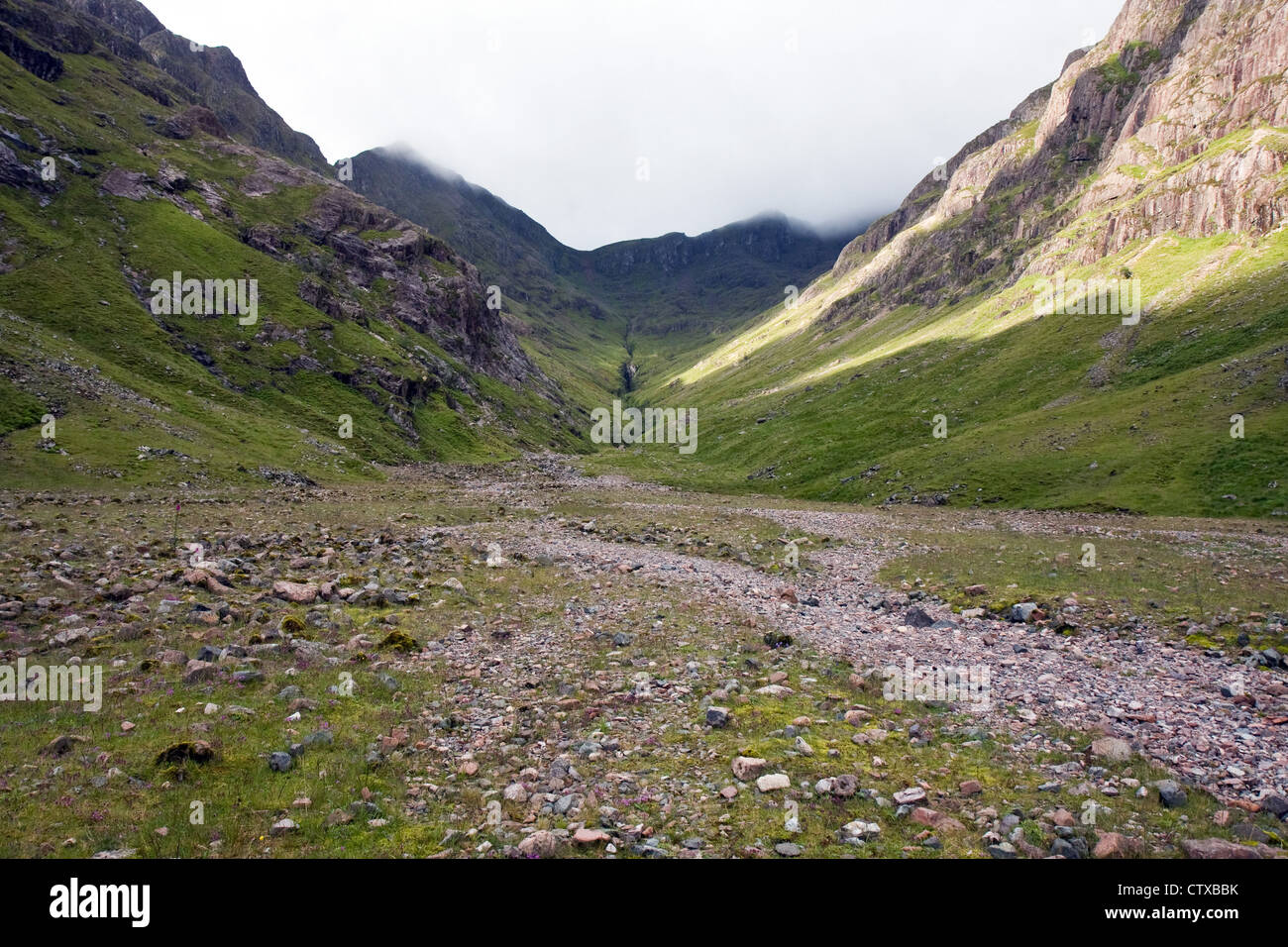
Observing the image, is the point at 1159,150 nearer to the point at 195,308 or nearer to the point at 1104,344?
the point at 1104,344

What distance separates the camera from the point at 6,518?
95.6 ft

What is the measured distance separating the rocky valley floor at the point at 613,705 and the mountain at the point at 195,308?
1178 inches

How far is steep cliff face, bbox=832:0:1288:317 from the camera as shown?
115 meters

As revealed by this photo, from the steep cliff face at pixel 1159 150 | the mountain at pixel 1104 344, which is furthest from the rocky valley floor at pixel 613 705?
the steep cliff face at pixel 1159 150

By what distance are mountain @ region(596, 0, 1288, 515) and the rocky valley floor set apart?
35212 mm

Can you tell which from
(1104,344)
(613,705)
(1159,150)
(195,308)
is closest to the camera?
(613,705)

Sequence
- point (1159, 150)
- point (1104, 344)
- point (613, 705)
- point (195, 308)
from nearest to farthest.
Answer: point (613, 705) < point (195, 308) < point (1104, 344) < point (1159, 150)

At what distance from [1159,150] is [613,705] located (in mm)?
205849

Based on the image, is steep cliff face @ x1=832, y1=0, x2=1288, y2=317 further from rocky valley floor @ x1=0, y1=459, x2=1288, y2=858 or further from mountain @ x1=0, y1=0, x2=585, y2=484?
mountain @ x1=0, y1=0, x2=585, y2=484

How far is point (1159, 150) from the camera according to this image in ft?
485

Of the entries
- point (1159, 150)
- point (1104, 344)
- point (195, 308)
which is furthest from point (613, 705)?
point (1159, 150)

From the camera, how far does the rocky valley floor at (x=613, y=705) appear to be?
9.62 meters

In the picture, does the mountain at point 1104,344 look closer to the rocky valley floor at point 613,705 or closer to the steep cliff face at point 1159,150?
the steep cliff face at point 1159,150

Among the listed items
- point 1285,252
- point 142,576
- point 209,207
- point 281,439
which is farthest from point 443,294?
point 1285,252
